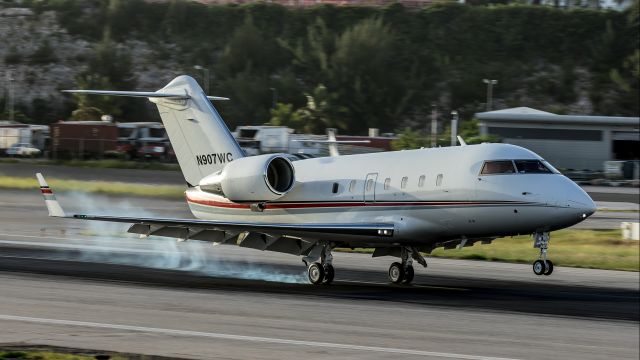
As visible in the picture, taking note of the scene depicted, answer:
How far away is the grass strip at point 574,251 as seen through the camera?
98.6 ft

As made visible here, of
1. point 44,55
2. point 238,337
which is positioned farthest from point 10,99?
point 238,337

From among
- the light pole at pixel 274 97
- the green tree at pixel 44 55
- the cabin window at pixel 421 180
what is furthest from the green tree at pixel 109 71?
the cabin window at pixel 421 180

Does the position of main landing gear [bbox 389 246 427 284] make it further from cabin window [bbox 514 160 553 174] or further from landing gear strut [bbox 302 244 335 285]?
cabin window [bbox 514 160 553 174]

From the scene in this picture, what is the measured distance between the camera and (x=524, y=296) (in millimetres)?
21047

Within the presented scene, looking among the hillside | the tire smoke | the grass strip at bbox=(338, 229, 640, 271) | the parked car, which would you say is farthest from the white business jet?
the hillside

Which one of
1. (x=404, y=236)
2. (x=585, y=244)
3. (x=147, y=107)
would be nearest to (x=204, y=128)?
(x=404, y=236)

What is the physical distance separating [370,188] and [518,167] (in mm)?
3643

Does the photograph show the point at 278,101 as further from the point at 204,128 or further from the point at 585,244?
the point at 204,128

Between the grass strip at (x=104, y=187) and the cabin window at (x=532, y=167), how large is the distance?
28.1 metres

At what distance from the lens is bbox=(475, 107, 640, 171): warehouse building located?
69.6m

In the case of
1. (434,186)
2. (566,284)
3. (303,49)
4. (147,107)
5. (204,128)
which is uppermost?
(303,49)

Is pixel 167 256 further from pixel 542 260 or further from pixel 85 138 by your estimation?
pixel 85 138

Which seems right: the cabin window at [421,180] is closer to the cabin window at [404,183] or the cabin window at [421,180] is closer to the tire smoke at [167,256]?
the cabin window at [404,183]

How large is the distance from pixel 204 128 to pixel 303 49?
281 feet
